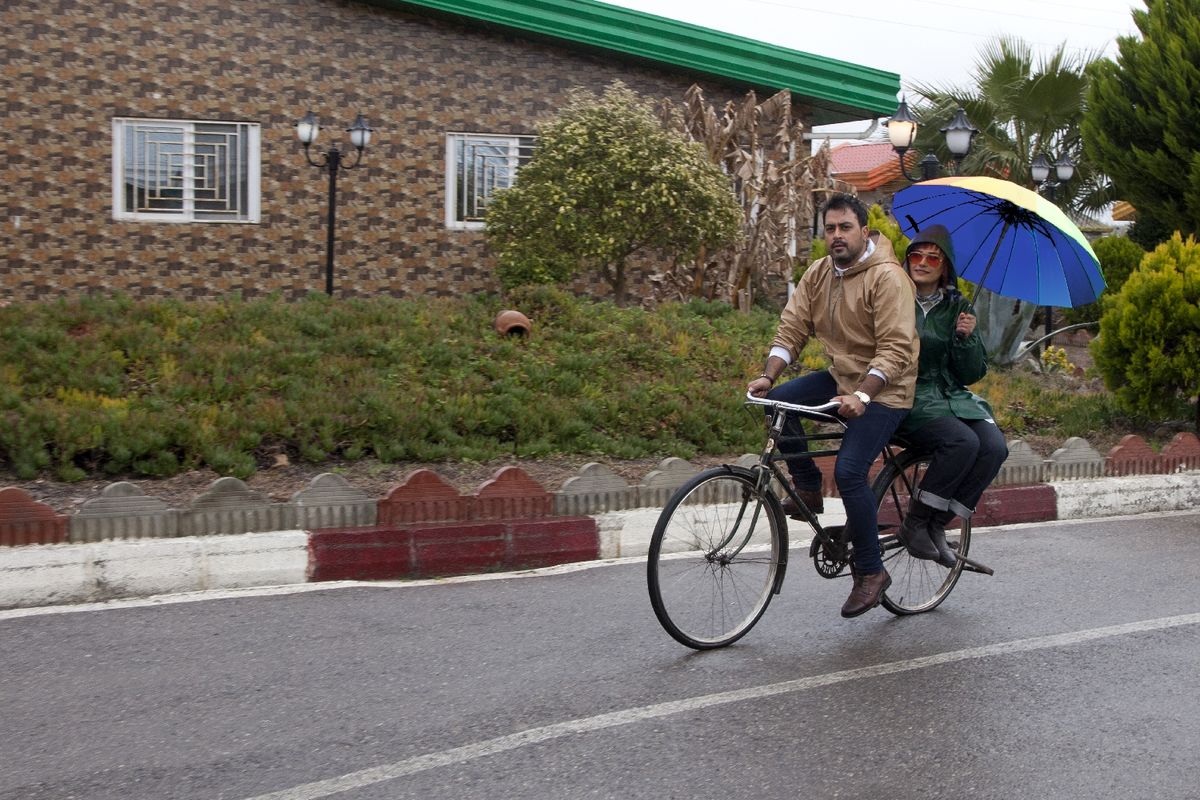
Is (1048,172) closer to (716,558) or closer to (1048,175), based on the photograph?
(1048,175)

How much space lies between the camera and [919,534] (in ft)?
19.1

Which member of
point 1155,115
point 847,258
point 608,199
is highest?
point 1155,115

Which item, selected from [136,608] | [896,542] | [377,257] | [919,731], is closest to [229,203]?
[377,257]

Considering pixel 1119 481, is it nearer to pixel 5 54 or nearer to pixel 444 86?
pixel 444 86

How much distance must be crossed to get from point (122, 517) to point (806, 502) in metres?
3.38

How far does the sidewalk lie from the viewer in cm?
594

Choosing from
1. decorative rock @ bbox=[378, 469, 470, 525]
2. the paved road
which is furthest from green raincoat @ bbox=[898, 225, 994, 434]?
decorative rock @ bbox=[378, 469, 470, 525]

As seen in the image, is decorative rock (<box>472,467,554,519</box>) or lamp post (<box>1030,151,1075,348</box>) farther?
lamp post (<box>1030,151,1075,348</box>)

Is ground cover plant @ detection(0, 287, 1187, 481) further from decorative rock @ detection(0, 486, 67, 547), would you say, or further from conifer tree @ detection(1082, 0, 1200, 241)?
conifer tree @ detection(1082, 0, 1200, 241)

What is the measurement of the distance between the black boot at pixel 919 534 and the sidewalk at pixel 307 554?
4.18ft

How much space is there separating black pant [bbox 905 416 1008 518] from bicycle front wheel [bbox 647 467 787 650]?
0.81 m

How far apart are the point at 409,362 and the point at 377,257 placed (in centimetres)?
804

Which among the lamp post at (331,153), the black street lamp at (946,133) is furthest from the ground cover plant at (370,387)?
the lamp post at (331,153)

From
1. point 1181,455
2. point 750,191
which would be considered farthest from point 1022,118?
point 1181,455
